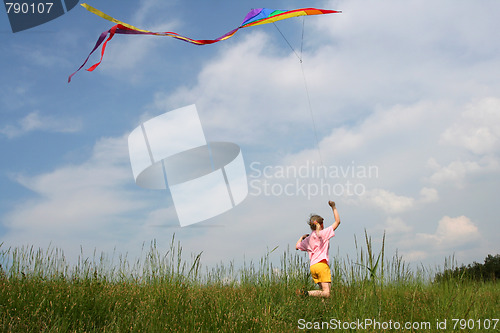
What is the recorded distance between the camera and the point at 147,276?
23.2ft

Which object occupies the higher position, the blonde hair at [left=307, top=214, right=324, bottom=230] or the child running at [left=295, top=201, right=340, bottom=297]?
the blonde hair at [left=307, top=214, right=324, bottom=230]

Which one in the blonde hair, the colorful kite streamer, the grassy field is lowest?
the grassy field

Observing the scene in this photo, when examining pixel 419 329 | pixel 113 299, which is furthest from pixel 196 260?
pixel 419 329

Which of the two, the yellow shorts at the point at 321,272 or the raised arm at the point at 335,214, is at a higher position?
the raised arm at the point at 335,214

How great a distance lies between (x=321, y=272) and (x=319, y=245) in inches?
18.5

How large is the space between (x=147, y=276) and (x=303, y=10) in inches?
206

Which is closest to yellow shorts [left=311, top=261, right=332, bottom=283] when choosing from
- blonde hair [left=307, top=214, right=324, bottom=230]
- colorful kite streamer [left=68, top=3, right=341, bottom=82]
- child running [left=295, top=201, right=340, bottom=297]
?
child running [left=295, top=201, right=340, bottom=297]

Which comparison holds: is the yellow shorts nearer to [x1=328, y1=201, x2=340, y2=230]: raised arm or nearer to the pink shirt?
the pink shirt

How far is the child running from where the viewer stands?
22.7 feet

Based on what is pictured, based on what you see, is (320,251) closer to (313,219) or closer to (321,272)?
(321,272)

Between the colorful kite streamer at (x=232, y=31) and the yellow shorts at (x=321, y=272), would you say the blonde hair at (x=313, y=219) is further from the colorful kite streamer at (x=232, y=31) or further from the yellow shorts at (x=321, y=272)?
the colorful kite streamer at (x=232, y=31)

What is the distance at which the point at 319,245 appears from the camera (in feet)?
23.4

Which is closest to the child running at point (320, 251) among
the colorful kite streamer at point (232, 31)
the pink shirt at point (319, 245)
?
the pink shirt at point (319, 245)

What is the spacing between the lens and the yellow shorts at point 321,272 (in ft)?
22.8
